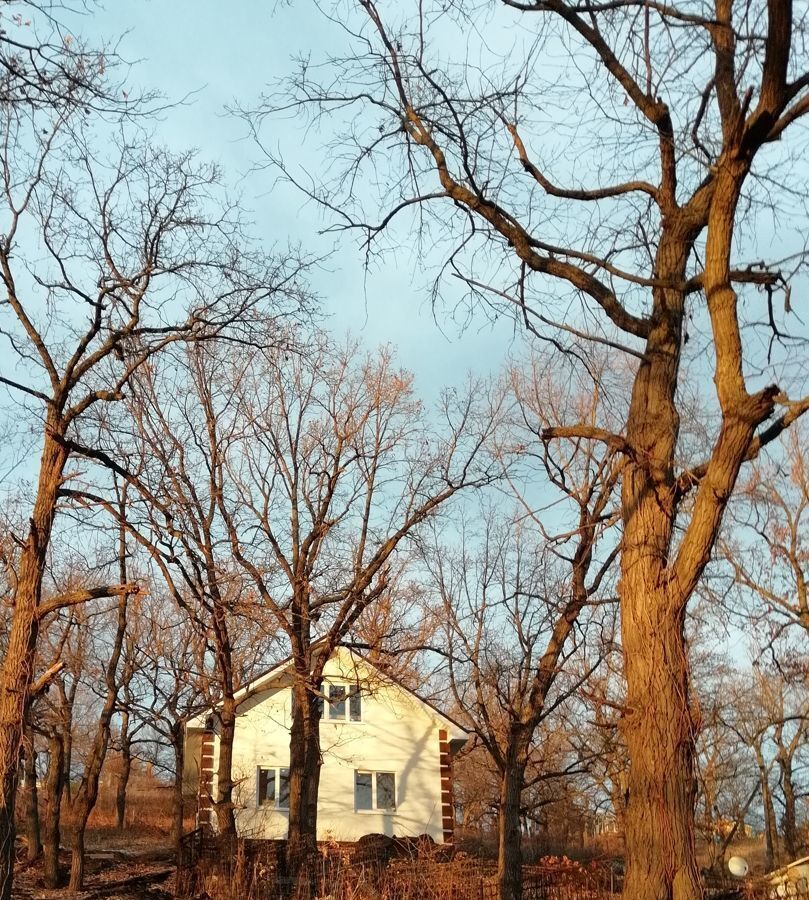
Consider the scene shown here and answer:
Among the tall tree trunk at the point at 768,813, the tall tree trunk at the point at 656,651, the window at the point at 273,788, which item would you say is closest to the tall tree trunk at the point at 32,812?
the window at the point at 273,788

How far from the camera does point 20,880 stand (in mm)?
20141

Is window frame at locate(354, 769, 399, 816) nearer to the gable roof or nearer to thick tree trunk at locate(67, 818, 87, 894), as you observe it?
the gable roof

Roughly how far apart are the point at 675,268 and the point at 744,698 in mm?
33450

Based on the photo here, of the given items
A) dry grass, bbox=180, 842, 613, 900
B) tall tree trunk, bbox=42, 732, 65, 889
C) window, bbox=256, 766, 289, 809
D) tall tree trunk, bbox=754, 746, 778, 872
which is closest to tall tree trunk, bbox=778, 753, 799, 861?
tall tree trunk, bbox=754, 746, 778, 872

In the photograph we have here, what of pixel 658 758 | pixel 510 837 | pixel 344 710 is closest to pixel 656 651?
pixel 658 758

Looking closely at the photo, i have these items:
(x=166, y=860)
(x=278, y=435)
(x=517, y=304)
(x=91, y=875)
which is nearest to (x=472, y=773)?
(x=166, y=860)

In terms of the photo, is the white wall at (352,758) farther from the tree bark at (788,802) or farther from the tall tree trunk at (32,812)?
the tree bark at (788,802)

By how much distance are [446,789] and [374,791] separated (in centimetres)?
219

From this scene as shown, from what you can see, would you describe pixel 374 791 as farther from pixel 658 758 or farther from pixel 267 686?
pixel 658 758

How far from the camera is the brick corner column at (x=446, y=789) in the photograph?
90.2 ft

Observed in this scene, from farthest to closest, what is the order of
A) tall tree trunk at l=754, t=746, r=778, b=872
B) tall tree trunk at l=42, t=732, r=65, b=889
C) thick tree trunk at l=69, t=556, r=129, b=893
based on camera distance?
tall tree trunk at l=754, t=746, r=778, b=872
tall tree trunk at l=42, t=732, r=65, b=889
thick tree trunk at l=69, t=556, r=129, b=893

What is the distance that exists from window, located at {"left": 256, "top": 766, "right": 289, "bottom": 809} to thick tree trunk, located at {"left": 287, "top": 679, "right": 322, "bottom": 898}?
28.2ft

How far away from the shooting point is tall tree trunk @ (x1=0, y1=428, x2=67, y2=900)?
28.4 ft

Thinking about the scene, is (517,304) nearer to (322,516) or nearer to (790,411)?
(790,411)
